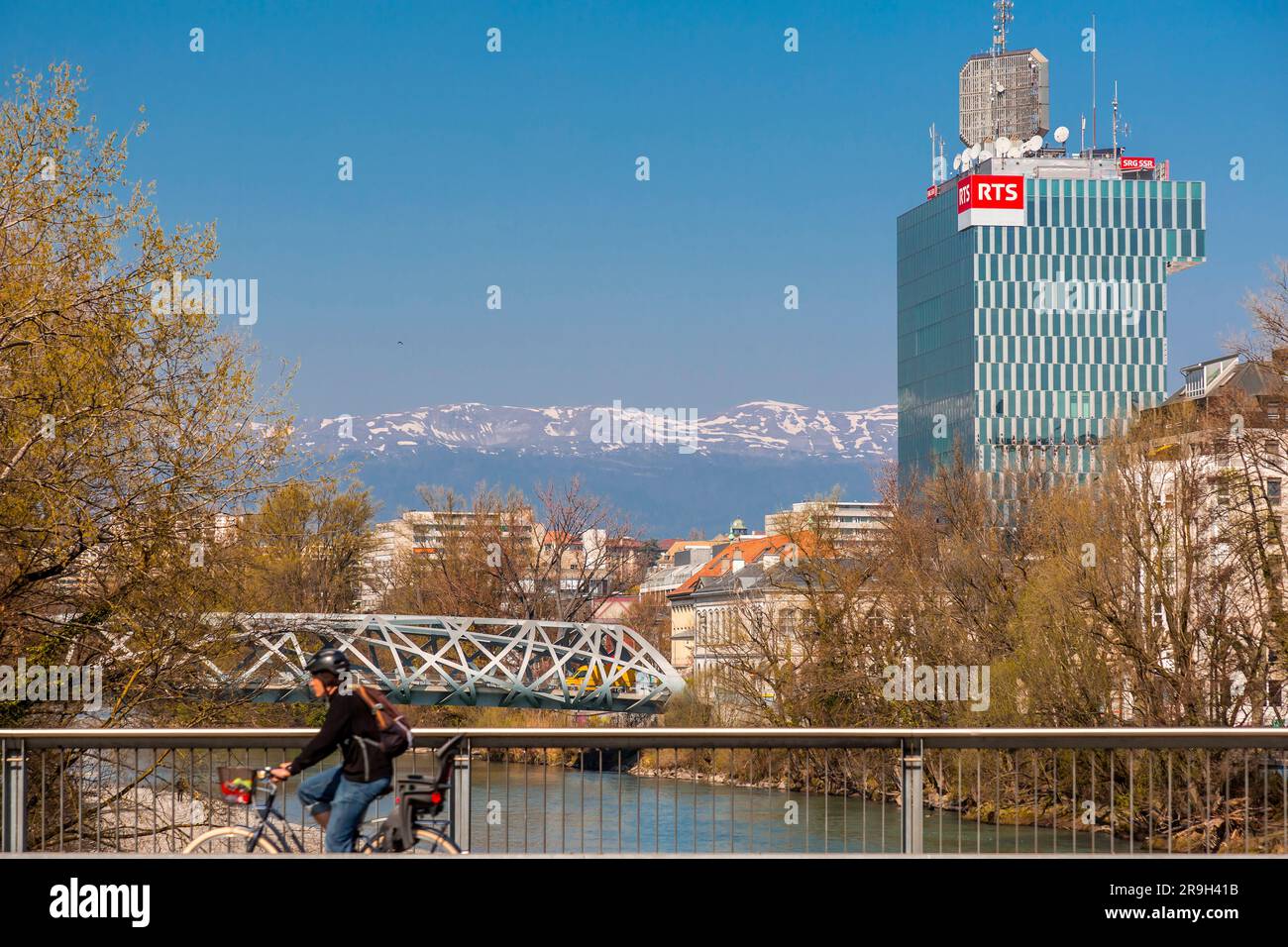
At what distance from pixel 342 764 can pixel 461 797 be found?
173 cm

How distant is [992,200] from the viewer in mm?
150875

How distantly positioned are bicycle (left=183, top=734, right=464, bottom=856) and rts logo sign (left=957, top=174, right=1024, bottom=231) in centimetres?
14245

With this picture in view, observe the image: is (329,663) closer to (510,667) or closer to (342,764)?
(342,764)

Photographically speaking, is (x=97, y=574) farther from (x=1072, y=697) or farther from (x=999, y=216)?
(x=999, y=216)

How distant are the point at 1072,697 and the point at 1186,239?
11682 centimetres

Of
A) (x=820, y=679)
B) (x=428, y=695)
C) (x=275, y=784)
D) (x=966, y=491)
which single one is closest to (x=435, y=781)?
(x=275, y=784)

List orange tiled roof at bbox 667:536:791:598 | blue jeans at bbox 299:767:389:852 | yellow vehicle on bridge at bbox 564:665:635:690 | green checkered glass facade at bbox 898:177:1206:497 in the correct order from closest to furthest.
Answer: blue jeans at bbox 299:767:389:852, yellow vehicle on bridge at bbox 564:665:635:690, orange tiled roof at bbox 667:536:791:598, green checkered glass facade at bbox 898:177:1206:497

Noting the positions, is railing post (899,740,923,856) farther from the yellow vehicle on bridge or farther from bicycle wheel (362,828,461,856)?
the yellow vehicle on bridge

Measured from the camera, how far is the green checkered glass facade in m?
148

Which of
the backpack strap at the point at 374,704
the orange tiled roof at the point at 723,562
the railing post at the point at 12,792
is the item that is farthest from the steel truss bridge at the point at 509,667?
the backpack strap at the point at 374,704

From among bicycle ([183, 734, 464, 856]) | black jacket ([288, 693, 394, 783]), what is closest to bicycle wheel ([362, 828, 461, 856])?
bicycle ([183, 734, 464, 856])

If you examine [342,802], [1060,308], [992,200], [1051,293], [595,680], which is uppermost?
[992,200]

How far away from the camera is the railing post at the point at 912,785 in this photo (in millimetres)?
13312

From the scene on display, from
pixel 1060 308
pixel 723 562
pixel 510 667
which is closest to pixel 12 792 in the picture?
pixel 510 667
